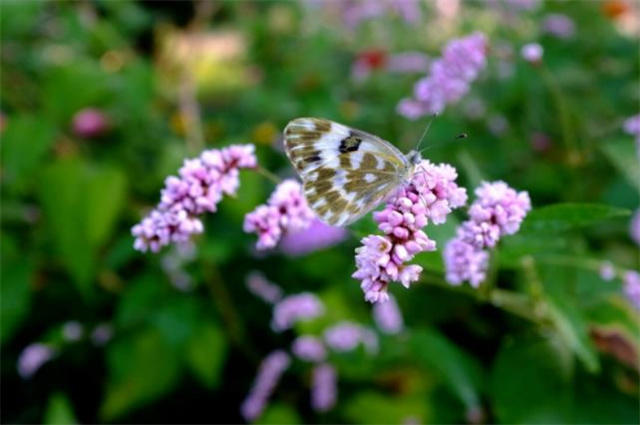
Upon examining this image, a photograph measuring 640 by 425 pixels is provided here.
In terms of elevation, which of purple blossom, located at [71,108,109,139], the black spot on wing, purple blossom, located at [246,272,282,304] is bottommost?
the black spot on wing

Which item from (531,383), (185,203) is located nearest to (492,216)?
(185,203)

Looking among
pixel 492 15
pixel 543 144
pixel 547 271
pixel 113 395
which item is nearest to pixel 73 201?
pixel 113 395

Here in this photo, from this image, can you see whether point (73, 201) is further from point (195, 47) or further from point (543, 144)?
point (543, 144)

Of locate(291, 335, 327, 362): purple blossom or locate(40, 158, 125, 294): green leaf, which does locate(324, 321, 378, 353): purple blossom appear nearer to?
locate(291, 335, 327, 362): purple blossom

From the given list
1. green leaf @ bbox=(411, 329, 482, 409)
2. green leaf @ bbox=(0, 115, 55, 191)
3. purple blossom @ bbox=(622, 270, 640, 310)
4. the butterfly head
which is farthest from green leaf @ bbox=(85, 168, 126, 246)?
purple blossom @ bbox=(622, 270, 640, 310)

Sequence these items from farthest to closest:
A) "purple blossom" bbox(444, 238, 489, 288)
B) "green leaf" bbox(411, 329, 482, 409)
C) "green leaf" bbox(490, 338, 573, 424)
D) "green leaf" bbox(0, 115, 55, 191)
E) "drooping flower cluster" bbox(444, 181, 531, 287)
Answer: "green leaf" bbox(0, 115, 55, 191) < "green leaf" bbox(411, 329, 482, 409) < "green leaf" bbox(490, 338, 573, 424) < "purple blossom" bbox(444, 238, 489, 288) < "drooping flower cluster" bbox(444, 181, 531, 287)

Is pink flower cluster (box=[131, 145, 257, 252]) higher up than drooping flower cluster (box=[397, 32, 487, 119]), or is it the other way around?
drooping flower cluster (box=[397, 32, 487, 119])

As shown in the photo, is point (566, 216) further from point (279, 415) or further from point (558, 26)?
point (558, 26)

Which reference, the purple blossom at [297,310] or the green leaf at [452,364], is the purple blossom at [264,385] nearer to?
the purple blossom at [297,310]
